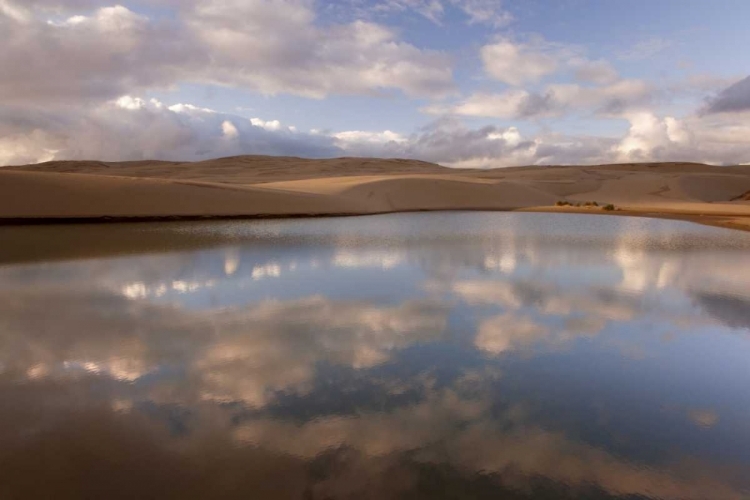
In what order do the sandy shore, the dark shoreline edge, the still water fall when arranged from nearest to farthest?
the still water
the dark shoreline edge
the sandy shore

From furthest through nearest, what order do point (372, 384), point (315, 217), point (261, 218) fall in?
1. point (315, 217)
2. point (261, 218)
3. point (372, 384)

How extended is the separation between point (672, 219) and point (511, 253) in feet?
52.0

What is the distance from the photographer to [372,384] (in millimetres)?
4348

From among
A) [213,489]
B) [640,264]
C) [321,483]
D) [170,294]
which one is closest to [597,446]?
[321,483]

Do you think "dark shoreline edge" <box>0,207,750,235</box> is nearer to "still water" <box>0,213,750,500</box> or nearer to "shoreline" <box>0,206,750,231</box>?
"shoreline" <box>0,206,750,231</box>

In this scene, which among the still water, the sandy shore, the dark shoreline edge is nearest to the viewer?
the still water

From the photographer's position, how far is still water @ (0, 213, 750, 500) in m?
3.09

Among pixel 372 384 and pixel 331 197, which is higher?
pixel 331 197

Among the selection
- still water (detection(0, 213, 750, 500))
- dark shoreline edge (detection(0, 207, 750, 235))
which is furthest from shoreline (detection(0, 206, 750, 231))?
still water (detection(0, 213, 750, 500))

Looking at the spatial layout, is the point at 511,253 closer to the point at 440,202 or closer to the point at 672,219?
the point at 672,219

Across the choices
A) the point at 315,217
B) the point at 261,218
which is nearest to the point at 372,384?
the point at 261,218

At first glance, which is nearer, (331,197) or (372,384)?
(372,384)

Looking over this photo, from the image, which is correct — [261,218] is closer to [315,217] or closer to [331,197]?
[315,217]

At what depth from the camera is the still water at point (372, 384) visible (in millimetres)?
3086
